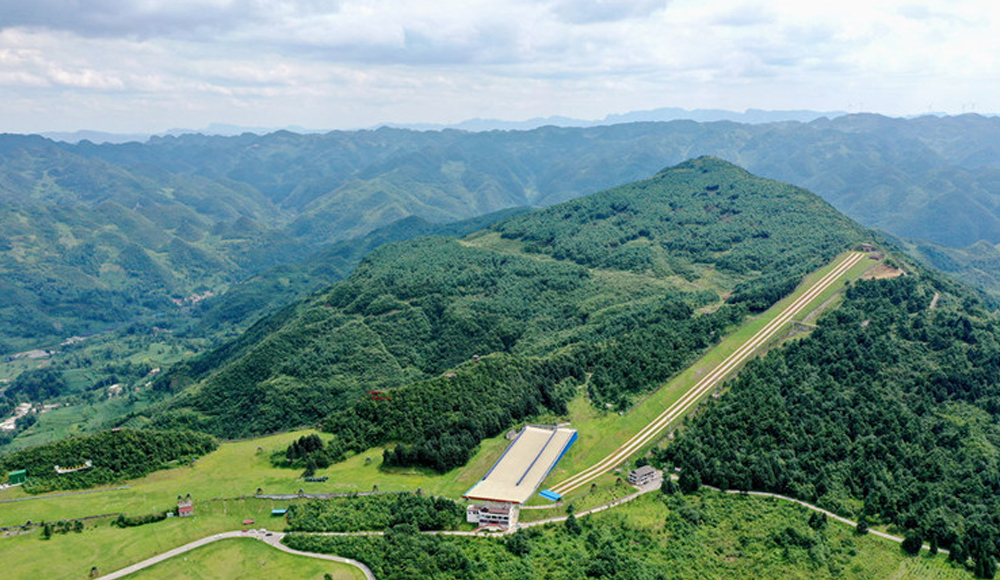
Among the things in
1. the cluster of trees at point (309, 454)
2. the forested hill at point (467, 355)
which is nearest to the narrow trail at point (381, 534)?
the forested hill at point (467, 355)

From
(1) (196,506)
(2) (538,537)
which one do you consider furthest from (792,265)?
(1) (196,506)

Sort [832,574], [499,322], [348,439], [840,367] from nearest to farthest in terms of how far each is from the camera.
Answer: [832,574], [348,439], [840,367], [499,322]

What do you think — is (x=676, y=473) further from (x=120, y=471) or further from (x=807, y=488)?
(x=120, y=471)

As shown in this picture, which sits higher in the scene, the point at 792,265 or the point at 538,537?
the point at 792,265

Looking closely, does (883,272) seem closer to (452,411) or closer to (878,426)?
(878,426)

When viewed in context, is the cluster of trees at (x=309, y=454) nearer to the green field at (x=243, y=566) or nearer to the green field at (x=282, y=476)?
the green field at (x=282, y=476)

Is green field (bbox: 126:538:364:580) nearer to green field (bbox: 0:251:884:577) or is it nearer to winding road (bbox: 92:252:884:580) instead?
winding road (bbox: 92:252:884:580)
